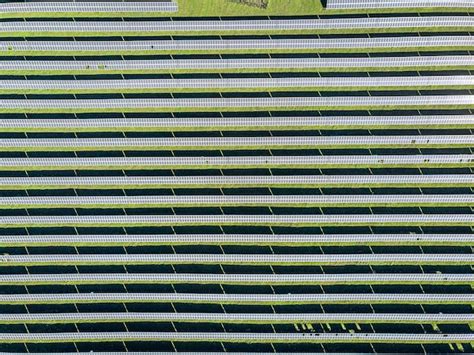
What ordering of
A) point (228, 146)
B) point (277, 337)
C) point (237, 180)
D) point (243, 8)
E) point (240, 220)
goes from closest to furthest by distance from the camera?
point (277, 337) → point (240, 220) → point (237, 180) → point (228, 146) → point (243, 8)

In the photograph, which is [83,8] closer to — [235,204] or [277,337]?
[235,204]

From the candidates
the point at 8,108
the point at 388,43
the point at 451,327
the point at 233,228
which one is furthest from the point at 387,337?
the point at 8,108

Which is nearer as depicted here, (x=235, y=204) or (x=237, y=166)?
(x=235, y=204)

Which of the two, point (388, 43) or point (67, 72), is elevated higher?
point (67, 72)

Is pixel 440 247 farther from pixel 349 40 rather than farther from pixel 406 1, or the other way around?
pixel 406 1

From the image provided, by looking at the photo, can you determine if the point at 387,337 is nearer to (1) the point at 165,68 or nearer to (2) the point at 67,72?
(1) the point at 165,68

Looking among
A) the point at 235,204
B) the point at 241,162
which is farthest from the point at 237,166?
the point at 235,204

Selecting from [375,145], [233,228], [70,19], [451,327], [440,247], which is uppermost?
[70,19]
